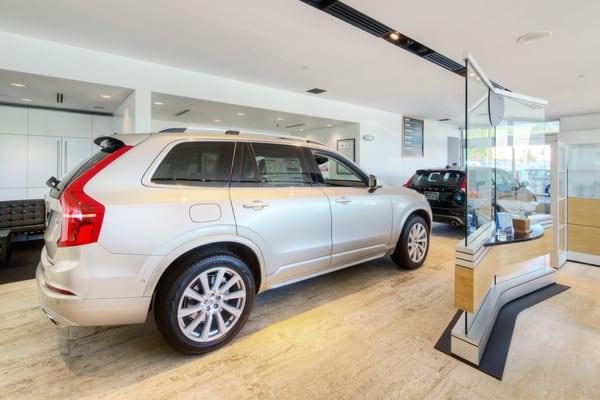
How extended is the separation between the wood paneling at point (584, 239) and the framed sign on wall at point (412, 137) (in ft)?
17.0

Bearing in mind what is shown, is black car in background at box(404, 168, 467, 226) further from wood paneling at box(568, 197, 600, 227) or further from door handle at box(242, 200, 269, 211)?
door handle at box(242, 200, 269, 211)

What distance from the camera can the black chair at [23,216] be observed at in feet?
15.5

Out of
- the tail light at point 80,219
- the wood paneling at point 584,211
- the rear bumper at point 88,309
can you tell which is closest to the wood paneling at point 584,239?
the wood paneling at point 584,211

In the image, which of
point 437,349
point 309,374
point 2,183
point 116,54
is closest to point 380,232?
point 437,349

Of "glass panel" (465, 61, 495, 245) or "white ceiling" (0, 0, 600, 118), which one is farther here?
"white ceiling" (0, 0, 600, 118)

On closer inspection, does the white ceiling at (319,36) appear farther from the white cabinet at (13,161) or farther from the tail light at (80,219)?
the white cabinet at (13,161)

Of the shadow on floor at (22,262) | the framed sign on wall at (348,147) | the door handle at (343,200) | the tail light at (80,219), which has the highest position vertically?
the framed sign on wall at (348,147)

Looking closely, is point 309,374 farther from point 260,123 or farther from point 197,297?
point 260,123

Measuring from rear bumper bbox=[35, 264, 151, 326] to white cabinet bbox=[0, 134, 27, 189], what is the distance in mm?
5069

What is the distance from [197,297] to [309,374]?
84cm

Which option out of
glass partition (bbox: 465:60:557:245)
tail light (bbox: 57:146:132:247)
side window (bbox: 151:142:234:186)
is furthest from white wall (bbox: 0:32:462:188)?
glass partition (bbox: 465:60:557:245)

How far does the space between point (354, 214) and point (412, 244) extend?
1145mm

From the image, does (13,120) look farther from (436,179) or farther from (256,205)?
(436,179)

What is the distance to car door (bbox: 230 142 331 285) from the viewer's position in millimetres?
2143
